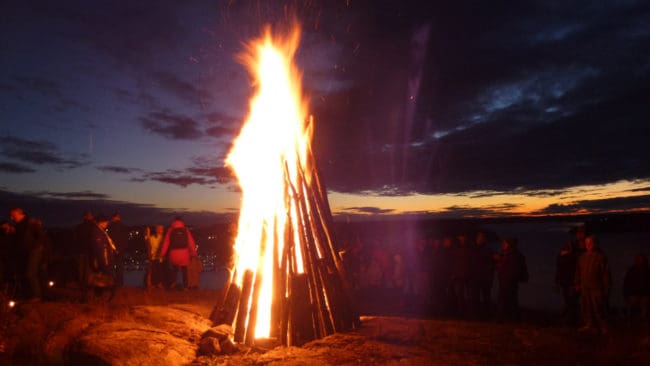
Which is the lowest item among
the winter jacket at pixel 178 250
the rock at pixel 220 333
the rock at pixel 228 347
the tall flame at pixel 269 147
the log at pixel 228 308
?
the rock at pixel 228 347

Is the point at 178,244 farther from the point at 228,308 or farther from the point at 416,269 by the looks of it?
the point at 416,269

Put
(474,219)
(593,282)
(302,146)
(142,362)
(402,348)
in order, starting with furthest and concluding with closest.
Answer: (474,219) → (302,146) → (593,282) → (402,348) → (142,362)

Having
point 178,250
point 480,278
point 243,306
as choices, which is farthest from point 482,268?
point 178,250

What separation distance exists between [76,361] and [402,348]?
3693 millimetres

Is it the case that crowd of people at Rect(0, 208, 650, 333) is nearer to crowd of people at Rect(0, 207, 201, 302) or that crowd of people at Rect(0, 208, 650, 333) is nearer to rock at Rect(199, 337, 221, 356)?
crowd of people at Rect(0, 207, 201, 302)

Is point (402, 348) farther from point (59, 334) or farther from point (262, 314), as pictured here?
point (59, 334)

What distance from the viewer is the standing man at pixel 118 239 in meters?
10.6

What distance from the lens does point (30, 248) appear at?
7977 mm

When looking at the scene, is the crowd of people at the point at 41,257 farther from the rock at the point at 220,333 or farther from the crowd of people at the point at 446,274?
the crowd of people at the point at 446,274

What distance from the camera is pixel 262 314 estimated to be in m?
6.62

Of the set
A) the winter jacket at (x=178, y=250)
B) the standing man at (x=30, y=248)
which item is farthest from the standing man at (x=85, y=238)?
the winter jacket at (x=178, y=250)

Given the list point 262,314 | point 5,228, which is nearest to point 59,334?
point 262,314

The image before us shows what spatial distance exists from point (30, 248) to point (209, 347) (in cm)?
435

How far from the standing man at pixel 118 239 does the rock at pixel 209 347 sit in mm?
5644
